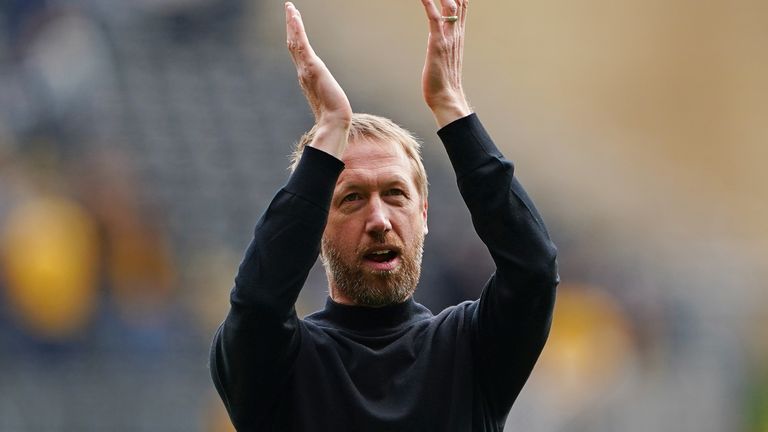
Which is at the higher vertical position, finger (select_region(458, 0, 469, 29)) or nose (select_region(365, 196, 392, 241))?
finger (select_region(458, 0, 469, 29))

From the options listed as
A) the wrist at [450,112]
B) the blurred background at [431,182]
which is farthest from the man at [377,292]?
the blurred background at [431,182]

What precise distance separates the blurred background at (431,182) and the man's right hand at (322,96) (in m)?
3.85

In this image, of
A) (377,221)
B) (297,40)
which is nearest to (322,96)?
(297,40)

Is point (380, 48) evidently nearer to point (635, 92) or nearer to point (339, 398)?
point (635, 92)

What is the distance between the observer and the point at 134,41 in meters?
7.27

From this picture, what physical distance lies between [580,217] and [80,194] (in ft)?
9.45

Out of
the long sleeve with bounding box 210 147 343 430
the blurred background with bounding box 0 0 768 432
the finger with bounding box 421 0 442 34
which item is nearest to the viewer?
the long sleeve with bounding box 210 147 343 430

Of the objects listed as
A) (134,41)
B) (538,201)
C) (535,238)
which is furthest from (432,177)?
(535,238)

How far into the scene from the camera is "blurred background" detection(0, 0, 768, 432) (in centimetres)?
580

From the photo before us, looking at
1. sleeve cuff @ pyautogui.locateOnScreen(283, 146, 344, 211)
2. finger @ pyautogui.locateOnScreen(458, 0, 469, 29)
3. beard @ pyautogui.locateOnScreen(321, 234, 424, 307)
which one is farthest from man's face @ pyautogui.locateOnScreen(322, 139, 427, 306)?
finger @ pyautogui.locateOnScreen(458, 0, 469, 29)

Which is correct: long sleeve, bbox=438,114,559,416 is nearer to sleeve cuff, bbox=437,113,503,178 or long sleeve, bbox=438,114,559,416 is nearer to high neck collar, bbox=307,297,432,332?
sleeve cuff, bbox=437,113,503,178

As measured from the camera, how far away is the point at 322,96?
1.94 metres

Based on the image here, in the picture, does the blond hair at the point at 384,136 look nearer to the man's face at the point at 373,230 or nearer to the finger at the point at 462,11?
the man's face at the point at 373,230

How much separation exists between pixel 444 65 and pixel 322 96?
188mm
